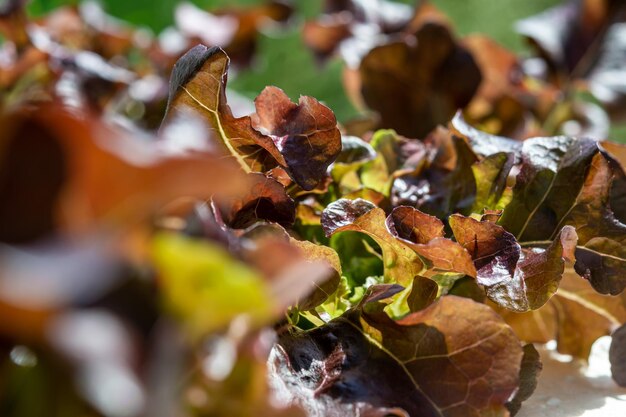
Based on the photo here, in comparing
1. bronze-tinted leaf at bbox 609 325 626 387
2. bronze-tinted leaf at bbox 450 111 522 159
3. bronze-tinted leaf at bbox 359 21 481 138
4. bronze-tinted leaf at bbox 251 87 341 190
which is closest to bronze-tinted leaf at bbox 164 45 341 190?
bronze-tinted leaf at bbox 251 87 341 190

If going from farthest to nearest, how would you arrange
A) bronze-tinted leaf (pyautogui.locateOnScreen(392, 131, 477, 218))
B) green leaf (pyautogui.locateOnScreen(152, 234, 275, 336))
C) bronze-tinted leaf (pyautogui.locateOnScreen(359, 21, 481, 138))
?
bronze-tinted leaf (pyautogui.locateOnScreen(359, 21, 481, 138)) → bronze-tinted leaf (pyautogui.locateOnScreen(392, 131, 477, 218)) → green leaf (pyautogui.locateOnScreen(152, 234, 275, 336))

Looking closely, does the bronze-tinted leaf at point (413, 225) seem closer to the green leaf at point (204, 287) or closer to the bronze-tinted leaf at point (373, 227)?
the bronze-tinted leaf at point (373, 227)

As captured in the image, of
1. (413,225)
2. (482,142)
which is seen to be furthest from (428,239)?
(482,142)

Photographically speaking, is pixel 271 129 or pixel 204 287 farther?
pixel 271 129

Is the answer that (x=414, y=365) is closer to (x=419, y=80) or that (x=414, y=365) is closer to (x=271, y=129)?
(x=271, y=129)

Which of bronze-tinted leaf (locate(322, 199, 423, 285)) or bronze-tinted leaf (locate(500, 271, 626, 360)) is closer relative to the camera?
bronze-tinted leaf (locate(322, 199, 423, 285))

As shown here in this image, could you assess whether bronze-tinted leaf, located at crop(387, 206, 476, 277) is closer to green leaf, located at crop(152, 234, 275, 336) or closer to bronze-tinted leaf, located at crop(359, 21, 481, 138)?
green leaf, located at crop(152, 234, 275, 336)

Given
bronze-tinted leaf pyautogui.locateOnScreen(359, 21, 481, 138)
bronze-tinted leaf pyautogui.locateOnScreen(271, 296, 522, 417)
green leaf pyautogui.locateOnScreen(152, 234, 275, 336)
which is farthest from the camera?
bronze-tinted leaf pyautogui.locateOnScreen(359, 21, 481, 138)
